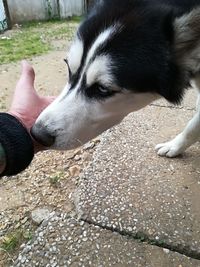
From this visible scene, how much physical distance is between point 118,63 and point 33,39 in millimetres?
4188

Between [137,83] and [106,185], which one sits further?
[106,185]

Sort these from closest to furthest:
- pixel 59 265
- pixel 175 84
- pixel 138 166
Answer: pixel 59 265 → pixel 175 84 → pixel 138 166

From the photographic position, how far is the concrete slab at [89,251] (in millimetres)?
1776

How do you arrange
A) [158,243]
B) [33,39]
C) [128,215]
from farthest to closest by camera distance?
[33,39] < [128,215] < [158,243]

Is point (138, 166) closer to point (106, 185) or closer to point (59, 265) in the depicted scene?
point (106, 185)

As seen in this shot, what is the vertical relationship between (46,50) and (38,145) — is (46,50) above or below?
below

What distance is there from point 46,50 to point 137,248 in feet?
12.3

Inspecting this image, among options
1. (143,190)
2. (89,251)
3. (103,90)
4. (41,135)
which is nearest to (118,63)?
(103,90)

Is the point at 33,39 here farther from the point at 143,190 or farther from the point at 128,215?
the point at 128,215

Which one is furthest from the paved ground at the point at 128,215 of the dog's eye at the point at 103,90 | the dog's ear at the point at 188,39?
the dog's ear at the point at 188,39

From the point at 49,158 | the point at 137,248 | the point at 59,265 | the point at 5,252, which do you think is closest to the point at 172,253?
the point at 137,248

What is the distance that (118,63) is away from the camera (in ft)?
5.68

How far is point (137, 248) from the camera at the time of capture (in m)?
1.84

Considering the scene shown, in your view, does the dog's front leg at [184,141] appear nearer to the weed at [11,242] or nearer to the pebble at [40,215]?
the pebble at [40,215]
